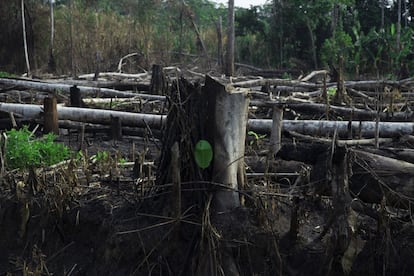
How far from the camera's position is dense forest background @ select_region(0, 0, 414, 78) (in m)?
19.6

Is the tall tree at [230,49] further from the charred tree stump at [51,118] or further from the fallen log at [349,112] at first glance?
the charred tree stump at [51,118]

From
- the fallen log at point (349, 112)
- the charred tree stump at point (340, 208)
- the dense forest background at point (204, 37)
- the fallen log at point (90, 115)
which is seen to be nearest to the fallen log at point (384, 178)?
the charred tree stump at point (340, 208)

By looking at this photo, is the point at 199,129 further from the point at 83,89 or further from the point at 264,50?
the point at 264,50

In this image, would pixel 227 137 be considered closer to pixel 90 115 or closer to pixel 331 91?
pixel 90 115

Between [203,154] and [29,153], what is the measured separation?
7.19 ft

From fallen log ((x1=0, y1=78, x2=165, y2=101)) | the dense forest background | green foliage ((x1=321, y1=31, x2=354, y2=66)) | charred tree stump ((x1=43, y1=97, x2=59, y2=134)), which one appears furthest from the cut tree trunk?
green foliage ((x1=321, y1=31, x2=354, y2=66))

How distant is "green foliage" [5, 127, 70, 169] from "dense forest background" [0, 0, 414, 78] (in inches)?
479

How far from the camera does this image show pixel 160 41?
→ 21.1 metres

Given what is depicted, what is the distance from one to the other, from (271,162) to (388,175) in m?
1.27

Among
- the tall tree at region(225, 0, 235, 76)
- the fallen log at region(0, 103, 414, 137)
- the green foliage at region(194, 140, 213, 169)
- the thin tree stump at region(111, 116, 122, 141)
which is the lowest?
the thin tree stump at region(111, 116, 122, 141)

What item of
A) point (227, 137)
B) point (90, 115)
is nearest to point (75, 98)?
point (90, 115)

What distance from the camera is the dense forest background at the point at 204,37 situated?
19594mm

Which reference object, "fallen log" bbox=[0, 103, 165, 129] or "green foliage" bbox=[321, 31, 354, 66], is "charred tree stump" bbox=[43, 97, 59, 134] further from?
"green foliage" bbox=[321, 31, 354, 66]

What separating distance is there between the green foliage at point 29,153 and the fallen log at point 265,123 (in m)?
1.07
